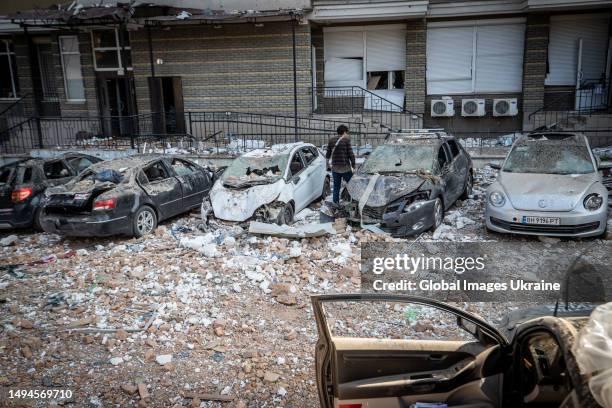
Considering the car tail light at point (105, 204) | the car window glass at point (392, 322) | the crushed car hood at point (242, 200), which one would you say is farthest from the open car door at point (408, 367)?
the car tail light at point (105, 204)

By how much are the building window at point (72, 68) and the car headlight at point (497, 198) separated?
54.7 feet

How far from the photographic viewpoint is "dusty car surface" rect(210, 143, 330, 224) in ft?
29.5

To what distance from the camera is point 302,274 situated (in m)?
6.96

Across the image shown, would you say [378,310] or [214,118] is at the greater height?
[214,118]

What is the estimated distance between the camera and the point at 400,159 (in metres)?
9.48

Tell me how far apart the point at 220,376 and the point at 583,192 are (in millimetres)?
6066

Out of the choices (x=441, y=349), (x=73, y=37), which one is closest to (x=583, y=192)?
(x=441, y=349)

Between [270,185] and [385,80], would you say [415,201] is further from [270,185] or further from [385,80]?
[385,80]

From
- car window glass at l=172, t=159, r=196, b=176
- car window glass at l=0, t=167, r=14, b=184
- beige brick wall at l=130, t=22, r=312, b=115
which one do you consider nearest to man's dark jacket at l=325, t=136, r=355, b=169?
car window glass at l=172, t=159, r=196, b=176

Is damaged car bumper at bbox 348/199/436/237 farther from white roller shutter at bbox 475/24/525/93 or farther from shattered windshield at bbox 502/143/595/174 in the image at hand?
white roller shutter at bbox 475/24/525/93

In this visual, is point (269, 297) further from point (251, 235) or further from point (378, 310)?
point (251, 235)

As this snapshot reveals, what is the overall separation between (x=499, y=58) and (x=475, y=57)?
0.79m

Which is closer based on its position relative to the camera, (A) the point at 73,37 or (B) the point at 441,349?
(B) the point at 441,349

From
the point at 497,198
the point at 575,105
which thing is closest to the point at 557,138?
the point at 497,198
